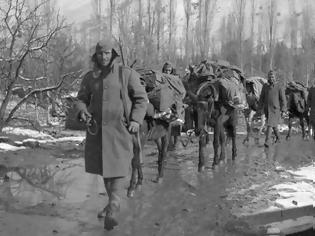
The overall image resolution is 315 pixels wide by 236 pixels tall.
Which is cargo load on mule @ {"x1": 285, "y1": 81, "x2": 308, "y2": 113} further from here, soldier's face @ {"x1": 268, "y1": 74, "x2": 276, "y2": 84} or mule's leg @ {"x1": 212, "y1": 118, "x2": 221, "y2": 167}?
mule's leg @ {"x1": 212, "y1": 118, "x2": 221, "y2": 167}

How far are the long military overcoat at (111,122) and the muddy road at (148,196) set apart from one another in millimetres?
736

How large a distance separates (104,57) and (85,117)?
70cm

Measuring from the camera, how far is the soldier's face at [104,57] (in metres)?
5.65

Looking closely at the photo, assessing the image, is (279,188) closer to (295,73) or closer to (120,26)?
(120,26)

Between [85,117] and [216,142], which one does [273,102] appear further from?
[85,117]

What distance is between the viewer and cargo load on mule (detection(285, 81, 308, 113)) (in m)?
18.1

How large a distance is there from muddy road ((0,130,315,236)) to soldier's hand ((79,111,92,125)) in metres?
1.22

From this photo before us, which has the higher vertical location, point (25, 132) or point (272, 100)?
point (272, 100)

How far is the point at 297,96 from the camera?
18297 millimetres

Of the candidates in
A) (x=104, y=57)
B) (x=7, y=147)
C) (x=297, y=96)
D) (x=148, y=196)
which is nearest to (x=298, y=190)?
(x=148, y=196)

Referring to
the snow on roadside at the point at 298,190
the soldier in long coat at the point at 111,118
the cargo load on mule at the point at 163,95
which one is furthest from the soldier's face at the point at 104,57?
the snow on roadside at the point at 298,190

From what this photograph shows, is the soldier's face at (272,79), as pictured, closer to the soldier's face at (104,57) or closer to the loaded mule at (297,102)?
the loaded mule at (297,102)

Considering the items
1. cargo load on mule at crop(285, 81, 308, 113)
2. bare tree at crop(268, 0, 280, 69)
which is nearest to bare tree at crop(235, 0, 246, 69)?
bare tree at crop(268, 0, 280, 69)

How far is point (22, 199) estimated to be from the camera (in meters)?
7.36
